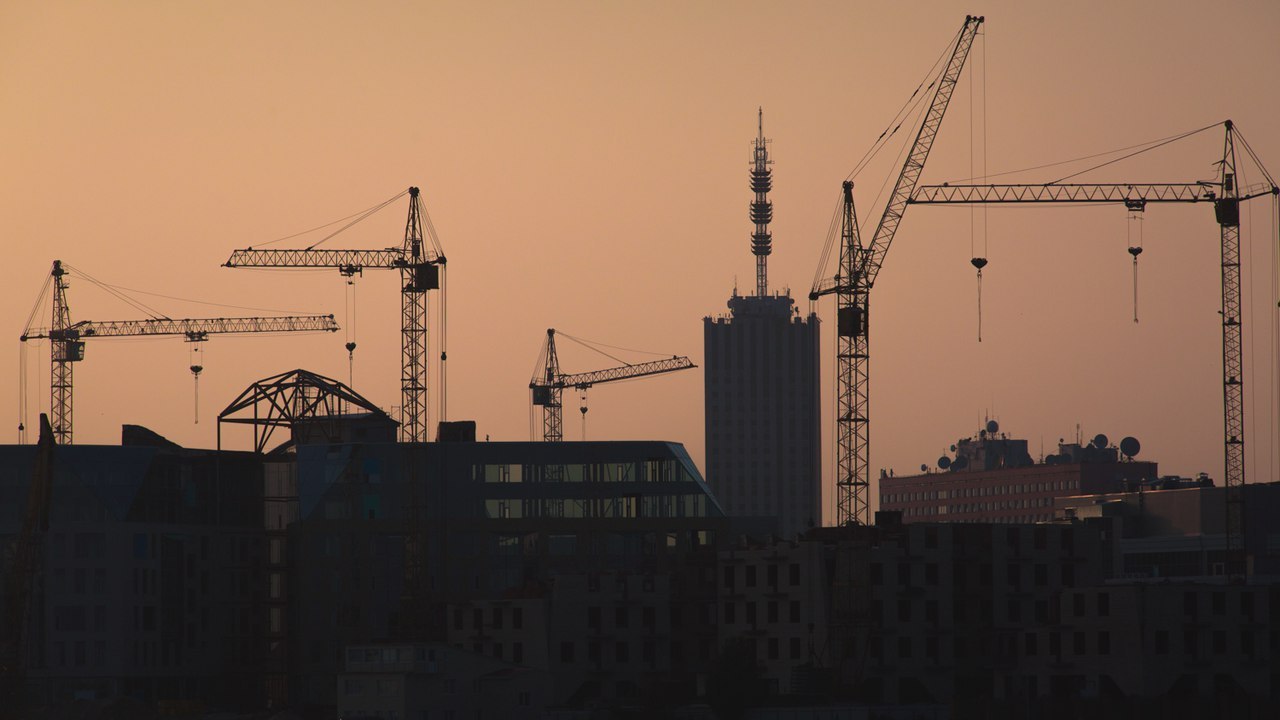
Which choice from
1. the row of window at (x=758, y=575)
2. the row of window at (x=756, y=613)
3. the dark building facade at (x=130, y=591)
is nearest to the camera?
the row of window at (x=756, y=613)

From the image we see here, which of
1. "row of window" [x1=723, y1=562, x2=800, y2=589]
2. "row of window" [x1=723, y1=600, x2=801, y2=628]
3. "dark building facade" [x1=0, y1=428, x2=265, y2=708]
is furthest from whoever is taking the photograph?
"dark building facade" [x1=0, y1=428, x2=265, y2=708]

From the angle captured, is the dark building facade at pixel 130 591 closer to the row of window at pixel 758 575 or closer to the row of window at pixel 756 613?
the row of window at pixel 756 613

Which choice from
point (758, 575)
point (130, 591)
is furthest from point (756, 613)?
point (130, 591)

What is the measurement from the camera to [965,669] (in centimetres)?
16512

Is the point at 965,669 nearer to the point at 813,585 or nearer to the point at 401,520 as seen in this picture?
the point at 813,585

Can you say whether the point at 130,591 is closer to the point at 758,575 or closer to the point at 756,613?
the point at 756,613

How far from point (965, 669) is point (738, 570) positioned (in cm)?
1946

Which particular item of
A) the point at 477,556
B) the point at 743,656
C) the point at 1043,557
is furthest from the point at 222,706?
the point at 1043,557

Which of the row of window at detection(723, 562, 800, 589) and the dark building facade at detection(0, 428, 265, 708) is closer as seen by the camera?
the row of window at detection(723, 562, 800, 589)

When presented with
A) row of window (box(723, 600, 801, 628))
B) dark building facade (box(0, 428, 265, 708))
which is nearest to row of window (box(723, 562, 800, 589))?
row of window (box(723, 600, 801, 628))

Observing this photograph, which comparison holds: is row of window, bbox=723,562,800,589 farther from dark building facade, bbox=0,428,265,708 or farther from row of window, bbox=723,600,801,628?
dark building facade, bbox=0,428,265,708

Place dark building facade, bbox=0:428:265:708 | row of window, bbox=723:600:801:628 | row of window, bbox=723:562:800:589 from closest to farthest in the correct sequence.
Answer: row of window, bbox=723:600:801:628, row of window, bbox=723:562:800:589, dark building facade, bbox=0:428:265:708

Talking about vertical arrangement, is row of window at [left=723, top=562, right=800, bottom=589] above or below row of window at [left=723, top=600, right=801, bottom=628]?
above

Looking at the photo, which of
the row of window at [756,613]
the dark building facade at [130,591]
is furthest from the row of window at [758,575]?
the dark building facade at [130,591]
